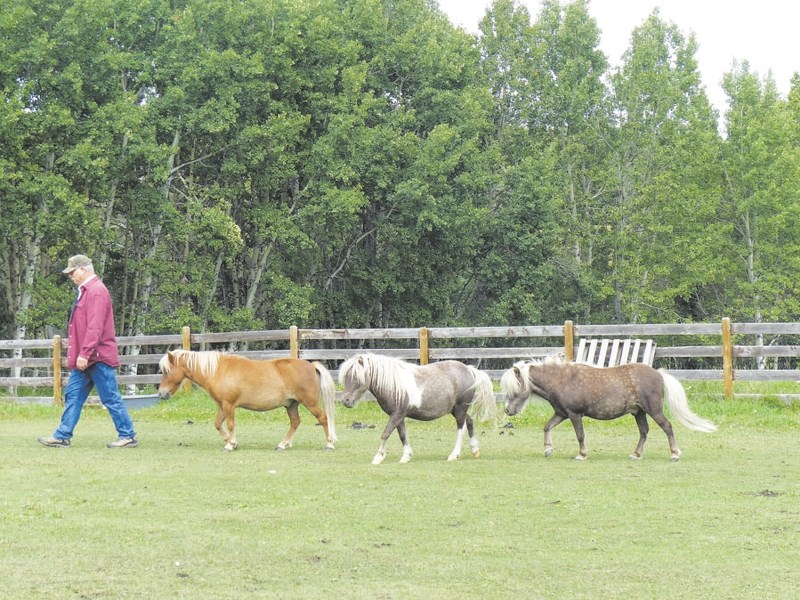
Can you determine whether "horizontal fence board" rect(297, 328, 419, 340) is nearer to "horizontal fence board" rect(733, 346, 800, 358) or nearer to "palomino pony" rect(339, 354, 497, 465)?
"horizontal fence board" rect(733, 346, 800, 358)

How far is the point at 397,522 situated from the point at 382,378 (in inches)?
127

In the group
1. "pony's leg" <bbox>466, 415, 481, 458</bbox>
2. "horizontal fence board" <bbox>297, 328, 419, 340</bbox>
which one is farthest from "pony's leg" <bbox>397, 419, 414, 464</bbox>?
"horizontal fence board" <bbox>297, 328, 419, 340</bbox>

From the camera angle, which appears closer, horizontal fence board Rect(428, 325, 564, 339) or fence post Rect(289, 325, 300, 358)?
horizontal fence board Rect(428, 325, 564, 339)

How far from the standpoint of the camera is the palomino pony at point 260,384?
11148 mm

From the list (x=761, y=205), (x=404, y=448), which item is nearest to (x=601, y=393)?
(x=404, y=448)

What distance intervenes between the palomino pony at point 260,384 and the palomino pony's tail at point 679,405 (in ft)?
11.3

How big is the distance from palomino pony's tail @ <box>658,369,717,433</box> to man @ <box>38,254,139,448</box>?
5.63 m

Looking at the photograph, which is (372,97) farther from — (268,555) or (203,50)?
(268,555)

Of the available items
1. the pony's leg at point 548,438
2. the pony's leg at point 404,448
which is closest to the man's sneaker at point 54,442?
the pony's leg at point 404,448

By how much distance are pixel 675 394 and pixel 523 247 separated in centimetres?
2773

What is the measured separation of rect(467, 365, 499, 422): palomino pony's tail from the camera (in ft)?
33.9

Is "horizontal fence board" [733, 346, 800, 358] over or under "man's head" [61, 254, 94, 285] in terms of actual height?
under

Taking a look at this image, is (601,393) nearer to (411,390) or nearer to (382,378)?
(411,390)

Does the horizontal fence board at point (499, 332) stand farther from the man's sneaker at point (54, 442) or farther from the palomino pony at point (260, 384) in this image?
the man's sneaker at point (54, 442)
